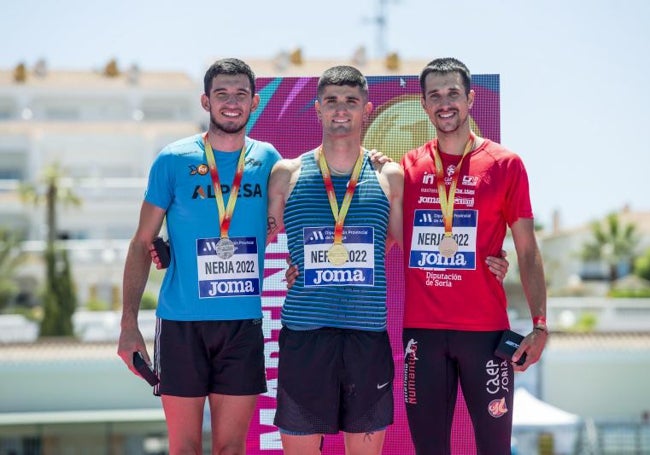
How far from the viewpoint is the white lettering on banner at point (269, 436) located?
18.9 feet

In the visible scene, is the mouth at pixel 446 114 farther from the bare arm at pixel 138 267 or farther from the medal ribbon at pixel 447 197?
the bare arm at pixel 138 267

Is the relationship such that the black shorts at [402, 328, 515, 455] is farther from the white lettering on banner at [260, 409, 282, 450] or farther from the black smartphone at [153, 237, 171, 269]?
the white lettering on banner at [260, 409, 282, 450]

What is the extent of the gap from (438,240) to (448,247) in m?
0.06

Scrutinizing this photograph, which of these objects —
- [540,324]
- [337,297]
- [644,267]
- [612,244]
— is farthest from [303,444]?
[612,244]

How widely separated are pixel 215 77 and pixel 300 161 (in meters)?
0.52

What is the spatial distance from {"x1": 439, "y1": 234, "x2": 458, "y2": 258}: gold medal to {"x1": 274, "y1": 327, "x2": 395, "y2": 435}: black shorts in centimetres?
47

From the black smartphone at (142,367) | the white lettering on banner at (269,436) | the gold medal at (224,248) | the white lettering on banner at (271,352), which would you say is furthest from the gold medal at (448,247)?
the white lettering on banner at (269,436)

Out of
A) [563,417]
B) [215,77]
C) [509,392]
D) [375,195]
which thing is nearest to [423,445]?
[509,392]

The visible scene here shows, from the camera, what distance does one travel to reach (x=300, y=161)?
15.2 feet

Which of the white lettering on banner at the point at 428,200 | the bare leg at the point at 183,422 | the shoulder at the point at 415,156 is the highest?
the shoulder at the point at 415,156

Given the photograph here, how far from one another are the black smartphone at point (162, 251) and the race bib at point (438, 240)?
3.50 ft

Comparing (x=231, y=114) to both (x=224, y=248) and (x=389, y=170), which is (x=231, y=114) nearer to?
(x=224, y=248)

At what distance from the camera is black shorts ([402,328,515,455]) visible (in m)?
4.50

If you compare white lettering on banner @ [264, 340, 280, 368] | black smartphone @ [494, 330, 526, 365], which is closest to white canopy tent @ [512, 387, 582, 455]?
white lettering on banner @ [264, 340, 280, 368]
